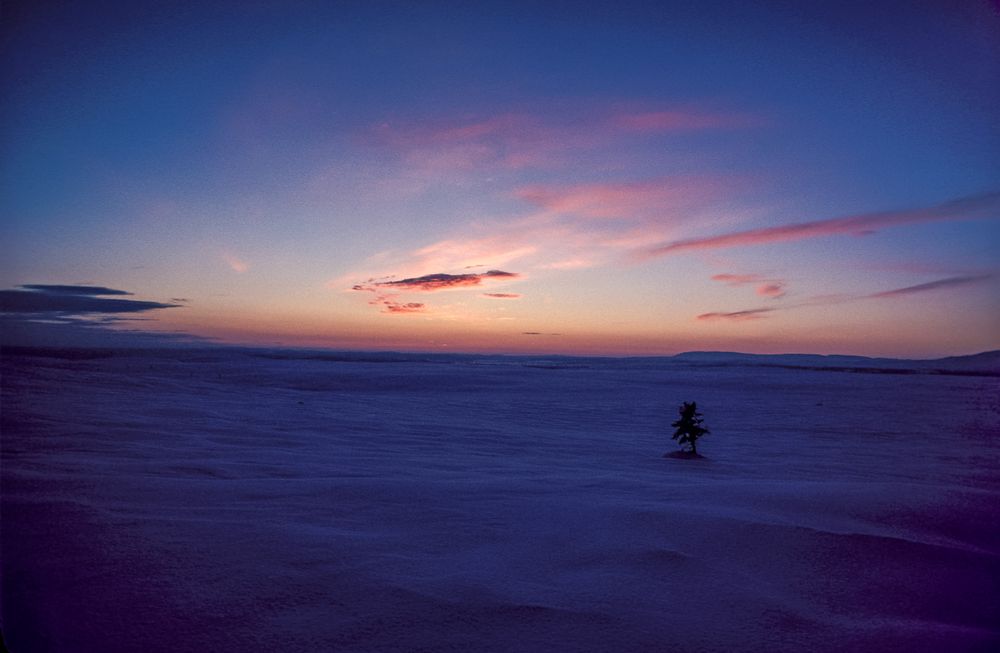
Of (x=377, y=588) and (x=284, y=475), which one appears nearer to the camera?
→ (x=377, y=588)

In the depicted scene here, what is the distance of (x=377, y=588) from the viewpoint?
7.22ft

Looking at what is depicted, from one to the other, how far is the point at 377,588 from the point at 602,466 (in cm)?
401

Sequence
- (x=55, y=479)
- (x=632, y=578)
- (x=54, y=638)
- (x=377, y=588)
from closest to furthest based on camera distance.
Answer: (x=54, y=638) < (x=377, y=588) < (x=632, y=578) < (x=55, y=479)

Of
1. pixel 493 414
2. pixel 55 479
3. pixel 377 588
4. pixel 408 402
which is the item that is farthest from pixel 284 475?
pixel 408 402

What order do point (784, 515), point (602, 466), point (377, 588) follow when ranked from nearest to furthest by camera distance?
point (377, 588) → point (784, 515) → point (602, 466)

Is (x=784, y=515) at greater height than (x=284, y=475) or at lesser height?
greater

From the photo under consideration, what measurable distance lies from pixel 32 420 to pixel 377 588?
6.10m

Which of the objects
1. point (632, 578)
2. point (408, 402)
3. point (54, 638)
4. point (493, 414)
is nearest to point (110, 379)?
point (408, 402)

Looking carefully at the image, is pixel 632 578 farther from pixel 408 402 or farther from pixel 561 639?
pixel 408 402

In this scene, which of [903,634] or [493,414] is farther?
[493,414]

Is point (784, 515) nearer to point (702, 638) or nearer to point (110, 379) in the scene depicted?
point (702, 638)

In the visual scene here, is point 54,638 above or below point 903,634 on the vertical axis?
below

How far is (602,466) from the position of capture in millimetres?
5844

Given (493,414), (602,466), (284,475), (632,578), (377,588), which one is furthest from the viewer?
(493,414)
